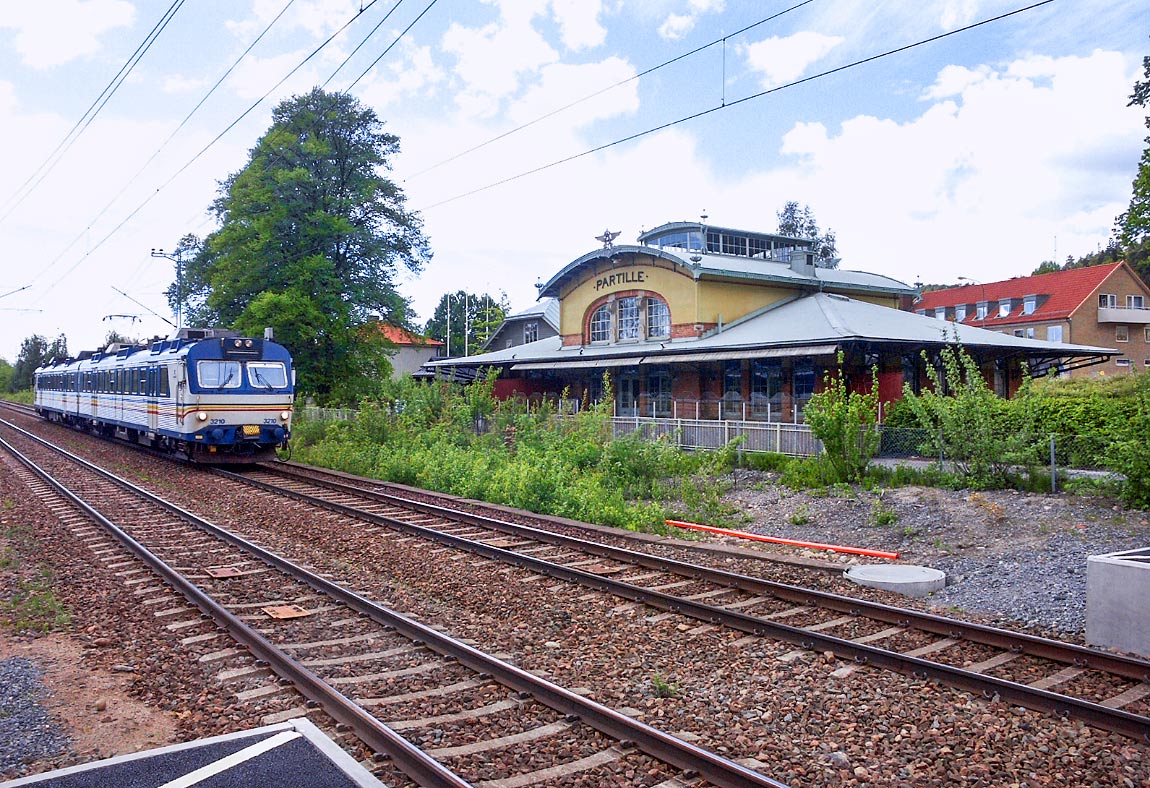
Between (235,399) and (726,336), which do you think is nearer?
(235,399)

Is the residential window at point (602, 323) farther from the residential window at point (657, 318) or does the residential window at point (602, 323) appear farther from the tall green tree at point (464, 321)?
the tall green tree at point (464, 321)

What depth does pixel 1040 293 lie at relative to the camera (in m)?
58.1

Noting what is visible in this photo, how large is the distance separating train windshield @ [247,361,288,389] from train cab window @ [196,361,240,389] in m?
0.36

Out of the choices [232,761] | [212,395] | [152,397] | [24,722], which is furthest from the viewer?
[152,397]

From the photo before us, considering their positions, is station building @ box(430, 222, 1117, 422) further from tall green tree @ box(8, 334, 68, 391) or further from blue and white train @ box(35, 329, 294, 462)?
tall green tree @ box(8, 334, 68, 391)

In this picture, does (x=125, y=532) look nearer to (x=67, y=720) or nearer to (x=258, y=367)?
(x=67, y=720)

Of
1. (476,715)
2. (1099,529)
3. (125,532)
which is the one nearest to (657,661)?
(476,715)

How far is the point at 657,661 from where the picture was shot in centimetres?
693

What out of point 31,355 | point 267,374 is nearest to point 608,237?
point 267,374

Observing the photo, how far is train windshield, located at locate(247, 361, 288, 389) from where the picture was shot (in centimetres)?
2073

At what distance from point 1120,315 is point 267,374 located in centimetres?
5481

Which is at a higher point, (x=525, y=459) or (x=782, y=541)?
(x=525, y=459)

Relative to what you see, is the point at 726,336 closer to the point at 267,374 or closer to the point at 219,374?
the point at 267,374

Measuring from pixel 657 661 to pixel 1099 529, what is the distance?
796 centimetres
